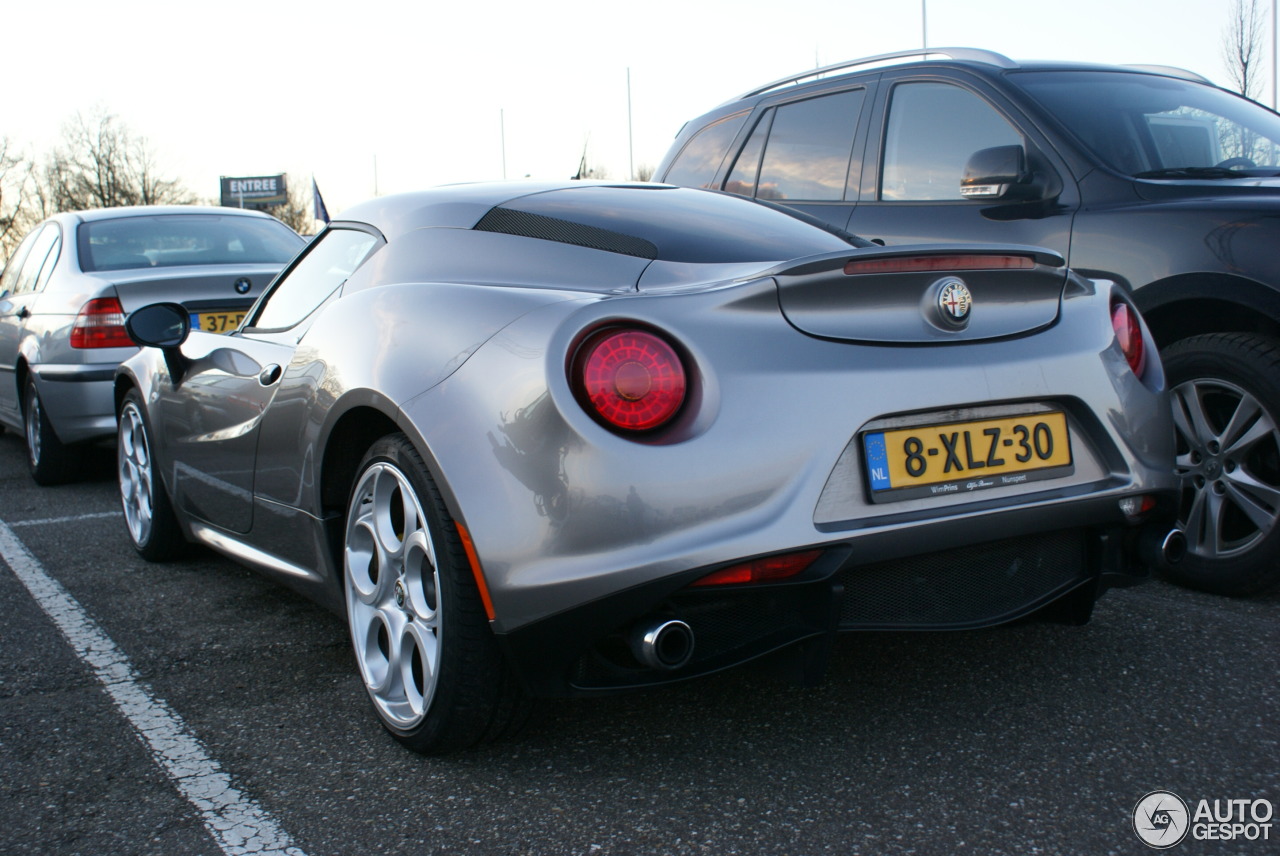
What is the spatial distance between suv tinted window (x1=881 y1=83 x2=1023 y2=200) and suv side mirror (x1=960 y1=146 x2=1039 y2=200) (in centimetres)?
23

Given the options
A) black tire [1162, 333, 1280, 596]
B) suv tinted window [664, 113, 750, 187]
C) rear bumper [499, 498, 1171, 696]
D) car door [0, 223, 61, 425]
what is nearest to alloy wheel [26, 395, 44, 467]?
car door [0, 223, 61, 425]

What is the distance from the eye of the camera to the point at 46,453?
649 cm

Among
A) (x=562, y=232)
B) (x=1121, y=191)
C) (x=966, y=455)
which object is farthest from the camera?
(x=1121, y=191)

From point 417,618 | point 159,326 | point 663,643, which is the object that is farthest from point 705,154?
point 663,643

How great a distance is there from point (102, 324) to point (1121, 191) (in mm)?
4895

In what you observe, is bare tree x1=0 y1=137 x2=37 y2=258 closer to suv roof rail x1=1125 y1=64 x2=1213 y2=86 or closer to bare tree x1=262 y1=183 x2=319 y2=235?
bare tree x1=262 y1=183 x2=319 y2=235

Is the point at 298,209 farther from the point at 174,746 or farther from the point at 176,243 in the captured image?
the point at 174,746

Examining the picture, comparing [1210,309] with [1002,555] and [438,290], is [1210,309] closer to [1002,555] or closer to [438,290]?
[1002,555]

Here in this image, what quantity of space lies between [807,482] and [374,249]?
1554 millimetres

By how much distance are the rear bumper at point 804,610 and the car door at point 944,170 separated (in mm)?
1844

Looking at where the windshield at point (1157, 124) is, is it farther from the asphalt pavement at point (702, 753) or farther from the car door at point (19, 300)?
the car door at point (19, 300)

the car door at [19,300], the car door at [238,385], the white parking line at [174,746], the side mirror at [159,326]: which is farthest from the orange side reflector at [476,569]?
the car door at [19,300]

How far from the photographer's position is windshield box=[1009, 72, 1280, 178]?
4.11m

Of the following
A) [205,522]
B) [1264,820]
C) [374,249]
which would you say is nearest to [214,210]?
[205,522]
